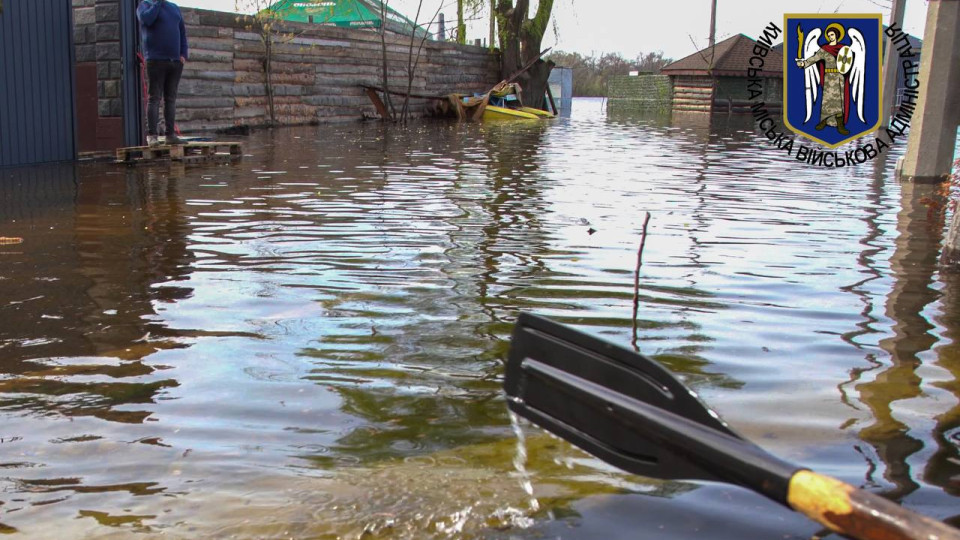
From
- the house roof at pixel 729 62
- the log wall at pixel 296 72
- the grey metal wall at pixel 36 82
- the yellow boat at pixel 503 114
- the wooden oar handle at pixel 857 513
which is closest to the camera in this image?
the wooden oar handle at pixel 857 513

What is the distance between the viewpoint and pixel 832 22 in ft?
43.0

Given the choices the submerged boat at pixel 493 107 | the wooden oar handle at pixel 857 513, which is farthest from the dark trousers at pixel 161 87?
the submerged boat at pixel 493 107

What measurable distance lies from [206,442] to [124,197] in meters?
6.89

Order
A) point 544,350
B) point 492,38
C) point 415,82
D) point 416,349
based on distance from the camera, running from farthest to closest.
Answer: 1. point 492,38
2. point 415,82
3. point 416,349
4. point 544,350

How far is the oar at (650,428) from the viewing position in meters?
1.86

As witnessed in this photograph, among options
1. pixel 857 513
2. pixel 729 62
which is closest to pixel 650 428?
pixel 857 513

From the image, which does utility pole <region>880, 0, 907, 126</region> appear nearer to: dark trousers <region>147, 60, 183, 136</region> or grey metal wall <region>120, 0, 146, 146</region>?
dark trousers <region>147, 60, 183, 136</region>

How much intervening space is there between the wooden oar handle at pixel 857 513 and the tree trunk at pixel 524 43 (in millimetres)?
32783

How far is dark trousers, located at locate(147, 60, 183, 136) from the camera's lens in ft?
42.1

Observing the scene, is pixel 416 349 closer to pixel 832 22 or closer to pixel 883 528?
pixel 883 528

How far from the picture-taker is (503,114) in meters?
29.8

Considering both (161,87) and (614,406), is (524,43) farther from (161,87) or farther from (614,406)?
(614,406)

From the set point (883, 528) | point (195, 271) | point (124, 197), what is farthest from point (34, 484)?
point (124, 197)

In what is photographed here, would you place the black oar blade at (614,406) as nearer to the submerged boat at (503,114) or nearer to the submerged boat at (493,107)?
the submerged boat at (493,107)
